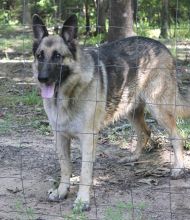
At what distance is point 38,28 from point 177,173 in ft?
6.85

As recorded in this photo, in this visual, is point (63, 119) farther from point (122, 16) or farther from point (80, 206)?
point (122, 16)

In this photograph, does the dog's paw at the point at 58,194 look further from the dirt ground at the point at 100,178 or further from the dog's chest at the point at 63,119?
the dog's chest at the point at 63,119

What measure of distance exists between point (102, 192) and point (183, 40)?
10888mm

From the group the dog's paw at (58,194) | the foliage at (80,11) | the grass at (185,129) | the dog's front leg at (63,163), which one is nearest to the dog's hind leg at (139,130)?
the grass at (185,129)

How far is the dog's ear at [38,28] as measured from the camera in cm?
460

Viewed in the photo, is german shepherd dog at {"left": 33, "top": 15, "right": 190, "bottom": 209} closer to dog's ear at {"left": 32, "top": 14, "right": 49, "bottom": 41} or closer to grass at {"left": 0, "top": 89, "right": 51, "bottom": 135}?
dog's ear at {"left": 32, "top": 14, "right": 49, "bottom": 41}

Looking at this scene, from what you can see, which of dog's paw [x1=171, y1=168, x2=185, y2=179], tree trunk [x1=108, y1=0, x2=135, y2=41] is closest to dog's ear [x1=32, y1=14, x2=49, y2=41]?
dog's paw [x1=171, y1=168, x2=185, y2=179]

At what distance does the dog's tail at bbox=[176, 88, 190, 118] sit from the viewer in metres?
5.50

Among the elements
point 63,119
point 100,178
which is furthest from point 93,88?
point 100,178

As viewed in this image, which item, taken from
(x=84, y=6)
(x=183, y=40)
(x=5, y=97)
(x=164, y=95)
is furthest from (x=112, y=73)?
(x=84, y=6)

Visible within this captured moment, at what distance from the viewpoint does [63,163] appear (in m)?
4.83

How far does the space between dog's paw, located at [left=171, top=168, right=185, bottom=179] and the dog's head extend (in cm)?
161

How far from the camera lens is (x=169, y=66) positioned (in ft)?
17.9

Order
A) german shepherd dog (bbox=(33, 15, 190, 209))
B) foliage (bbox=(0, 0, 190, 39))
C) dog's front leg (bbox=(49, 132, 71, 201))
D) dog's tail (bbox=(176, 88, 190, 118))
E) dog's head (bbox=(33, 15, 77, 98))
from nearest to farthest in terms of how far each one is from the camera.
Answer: dog's head (bbox=(33, 15, 77, 98))
german shepherd dog (bbox=(33, 15, 190, 209))
dog's front leg (bbox=(49, 132, 71, 201))
dog's tail (bbox=(176, 88, 190, 118))
foliage (bbox=(0, 0, 190, 39))
